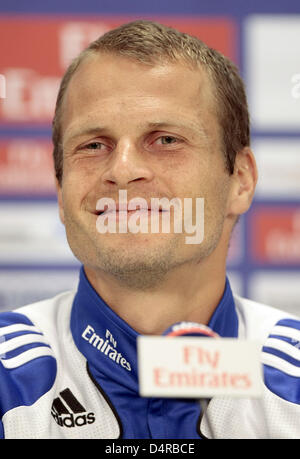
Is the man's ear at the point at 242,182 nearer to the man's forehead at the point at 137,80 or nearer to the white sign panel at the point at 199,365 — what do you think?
the man's forehead at the point at 137,80

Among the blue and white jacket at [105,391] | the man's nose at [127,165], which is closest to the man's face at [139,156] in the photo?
the man's nose at [127,165]

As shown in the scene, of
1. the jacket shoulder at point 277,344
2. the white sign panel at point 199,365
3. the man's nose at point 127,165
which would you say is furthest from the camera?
the jacket shoulder at point 277,344

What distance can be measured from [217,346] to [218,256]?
1.00 feet

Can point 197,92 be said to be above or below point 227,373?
above

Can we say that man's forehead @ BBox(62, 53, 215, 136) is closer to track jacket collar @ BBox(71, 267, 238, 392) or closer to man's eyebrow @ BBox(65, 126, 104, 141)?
man's eyebrow @ BBox(65, 126, 104, 141)

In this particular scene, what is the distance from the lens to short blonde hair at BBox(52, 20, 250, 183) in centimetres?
75

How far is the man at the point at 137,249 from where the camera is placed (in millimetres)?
688

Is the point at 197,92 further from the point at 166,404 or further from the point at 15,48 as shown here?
the point at 15,48

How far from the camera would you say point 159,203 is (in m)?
0.68

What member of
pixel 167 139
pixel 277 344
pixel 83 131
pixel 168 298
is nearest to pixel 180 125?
pixel 167 139

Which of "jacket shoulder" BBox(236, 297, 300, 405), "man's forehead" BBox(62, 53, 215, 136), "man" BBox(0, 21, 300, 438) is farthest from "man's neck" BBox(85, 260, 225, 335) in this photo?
"man's forehead" BBox(62, 53, 215, 136)

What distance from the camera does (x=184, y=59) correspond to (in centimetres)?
75

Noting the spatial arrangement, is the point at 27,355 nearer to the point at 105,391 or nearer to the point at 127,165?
the point at 105,391

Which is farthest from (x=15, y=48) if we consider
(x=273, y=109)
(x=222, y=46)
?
(x=273, y=109)
